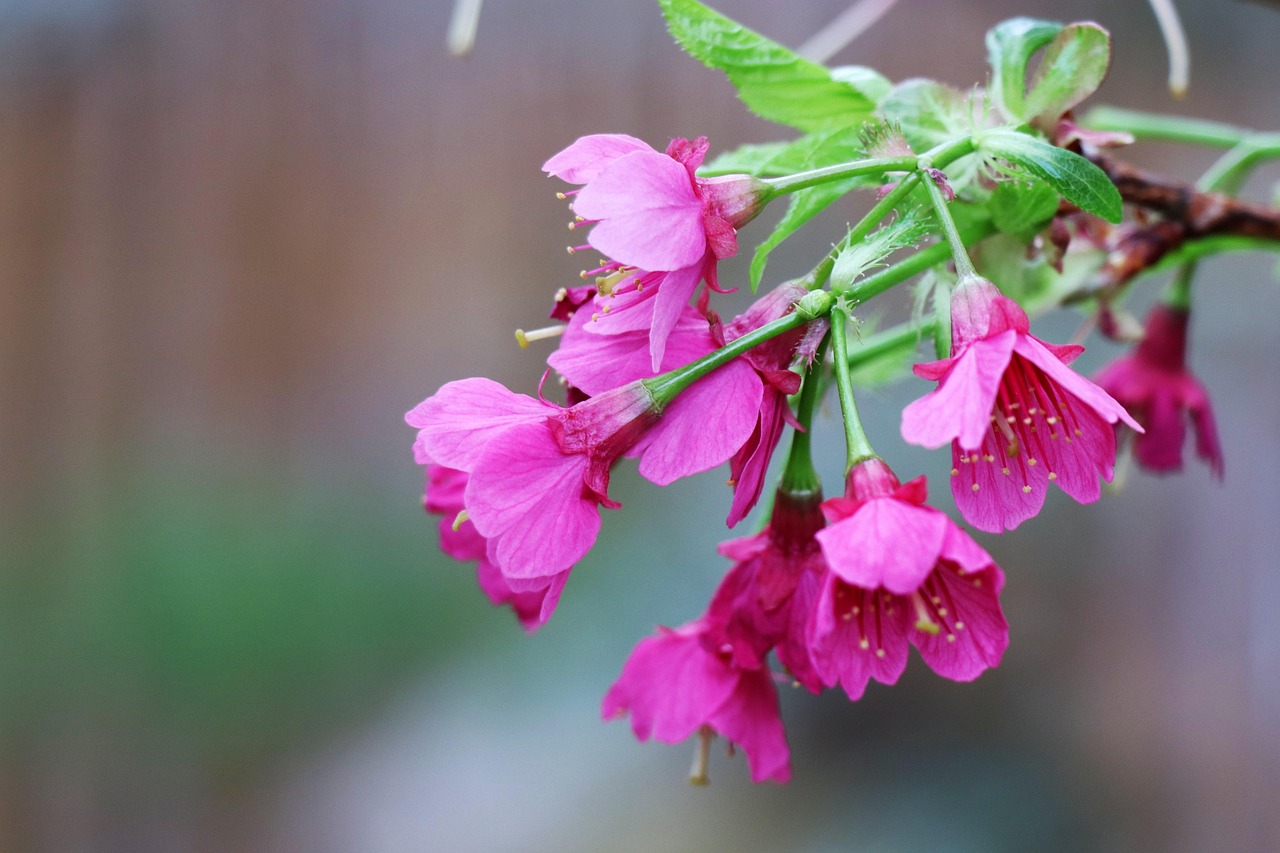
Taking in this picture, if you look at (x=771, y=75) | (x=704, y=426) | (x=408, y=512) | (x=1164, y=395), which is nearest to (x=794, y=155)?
(x=771, y=75)

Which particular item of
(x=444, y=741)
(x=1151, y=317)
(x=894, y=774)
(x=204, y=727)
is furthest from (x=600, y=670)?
(x=1151, y=317)

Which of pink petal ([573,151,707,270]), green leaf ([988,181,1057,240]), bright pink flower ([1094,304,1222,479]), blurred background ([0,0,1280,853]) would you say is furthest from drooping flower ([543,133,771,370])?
blurred background ([0,0,1280,853])

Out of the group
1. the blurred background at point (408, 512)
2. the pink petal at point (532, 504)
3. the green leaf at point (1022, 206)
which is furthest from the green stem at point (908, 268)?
the blurred background at point (408, 512)

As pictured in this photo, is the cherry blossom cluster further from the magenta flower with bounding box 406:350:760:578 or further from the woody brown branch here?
the woody brown branch

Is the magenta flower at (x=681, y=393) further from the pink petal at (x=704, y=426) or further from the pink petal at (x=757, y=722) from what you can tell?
the pink petal at (x=757, y=722)

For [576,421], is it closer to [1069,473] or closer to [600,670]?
[1069,473]
